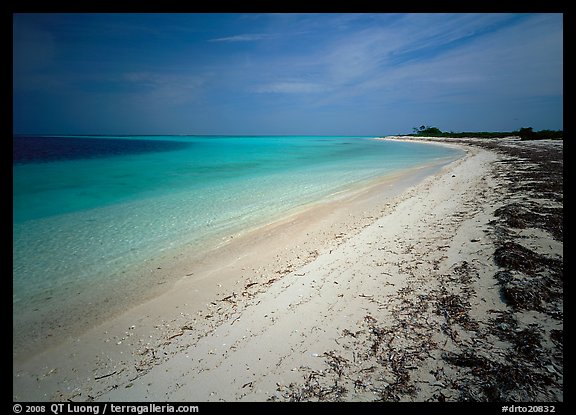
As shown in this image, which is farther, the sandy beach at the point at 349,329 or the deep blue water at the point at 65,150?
the deep blue water at the point at 65,150

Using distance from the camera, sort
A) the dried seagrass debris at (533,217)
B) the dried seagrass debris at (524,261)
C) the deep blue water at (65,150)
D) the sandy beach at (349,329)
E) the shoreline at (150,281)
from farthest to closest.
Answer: the deep blue water at (65,150) < the dried seagrass debris at (533,217) < the shoreline at (150,281) < the dried seagrass debris at (524,261) < the sandy beach at (349,329)

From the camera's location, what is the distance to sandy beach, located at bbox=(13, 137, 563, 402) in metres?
2.63

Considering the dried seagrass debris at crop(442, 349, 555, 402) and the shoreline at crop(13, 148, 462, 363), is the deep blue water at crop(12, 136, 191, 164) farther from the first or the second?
the dried seagrass debris at crop(442, 349, 555, 402)

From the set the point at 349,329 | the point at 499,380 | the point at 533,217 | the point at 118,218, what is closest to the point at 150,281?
the point at 349,329

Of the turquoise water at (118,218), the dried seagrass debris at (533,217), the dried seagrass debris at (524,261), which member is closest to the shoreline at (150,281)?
the turquoise water at (118,218)

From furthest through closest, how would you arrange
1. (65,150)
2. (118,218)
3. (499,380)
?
(65,150), (118,218), (499,380)

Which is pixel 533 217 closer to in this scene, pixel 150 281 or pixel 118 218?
pixel 150 281

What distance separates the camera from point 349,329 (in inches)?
A: 135

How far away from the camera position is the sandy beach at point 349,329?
2.63 meters

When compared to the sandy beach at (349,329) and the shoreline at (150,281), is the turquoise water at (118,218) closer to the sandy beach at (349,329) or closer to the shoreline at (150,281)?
the shoreline at (150,281)

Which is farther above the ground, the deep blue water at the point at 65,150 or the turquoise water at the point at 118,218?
the deep blue water at the point at 65,150
